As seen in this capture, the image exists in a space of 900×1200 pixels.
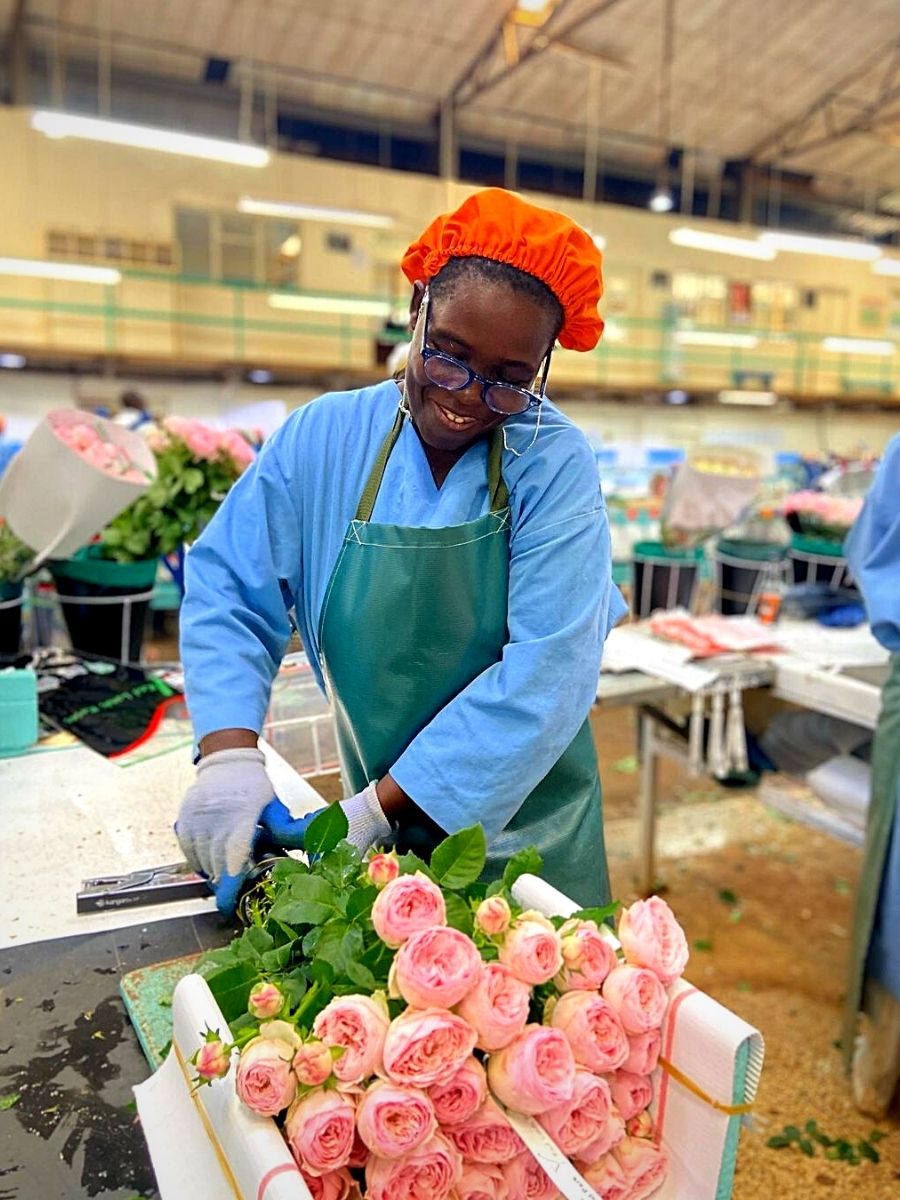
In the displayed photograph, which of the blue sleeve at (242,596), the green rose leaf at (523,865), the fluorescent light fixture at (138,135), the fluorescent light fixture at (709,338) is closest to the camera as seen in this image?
the green rose leaf at (523,865)

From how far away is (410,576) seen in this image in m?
1.24

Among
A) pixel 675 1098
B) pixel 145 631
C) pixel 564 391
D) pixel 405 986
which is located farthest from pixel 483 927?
pixel 564 391

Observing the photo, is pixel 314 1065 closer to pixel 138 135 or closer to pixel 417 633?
pixel 417 633

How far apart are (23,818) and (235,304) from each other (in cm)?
1275

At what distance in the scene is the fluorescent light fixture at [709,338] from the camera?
1568 cm

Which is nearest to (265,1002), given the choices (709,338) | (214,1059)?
(214,1059)

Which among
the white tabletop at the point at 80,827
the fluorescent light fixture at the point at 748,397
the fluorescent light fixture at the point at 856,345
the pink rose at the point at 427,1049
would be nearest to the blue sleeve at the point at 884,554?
the white tabletop at the point at 80,827

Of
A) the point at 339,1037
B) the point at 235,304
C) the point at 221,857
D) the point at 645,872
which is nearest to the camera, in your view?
the point at 339,1037

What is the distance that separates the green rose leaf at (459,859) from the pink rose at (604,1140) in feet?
0.72

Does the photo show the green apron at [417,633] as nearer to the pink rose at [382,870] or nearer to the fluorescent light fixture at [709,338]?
the pink rose at [382,870]

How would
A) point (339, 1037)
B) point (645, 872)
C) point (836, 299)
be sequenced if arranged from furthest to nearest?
1. point (836, 299)
2. point (645, 872)
3. point (339, 1037)

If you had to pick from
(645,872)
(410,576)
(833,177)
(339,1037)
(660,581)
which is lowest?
(645,872)

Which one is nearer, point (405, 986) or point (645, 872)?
point (405, 986)

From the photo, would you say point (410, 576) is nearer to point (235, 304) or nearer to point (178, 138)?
point (178, 138)
